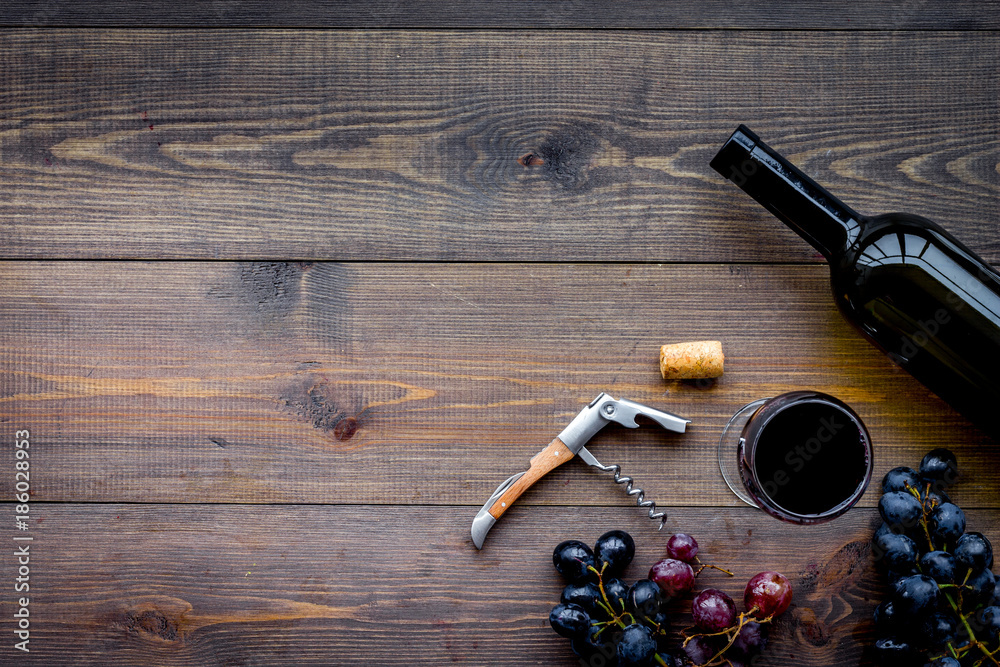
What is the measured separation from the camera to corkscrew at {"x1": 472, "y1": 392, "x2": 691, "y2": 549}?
905mm

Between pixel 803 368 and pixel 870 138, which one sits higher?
pixel 870 138

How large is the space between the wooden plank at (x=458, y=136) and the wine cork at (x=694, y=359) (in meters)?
0.13

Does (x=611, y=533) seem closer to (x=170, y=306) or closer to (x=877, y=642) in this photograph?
(x=877, y=642)

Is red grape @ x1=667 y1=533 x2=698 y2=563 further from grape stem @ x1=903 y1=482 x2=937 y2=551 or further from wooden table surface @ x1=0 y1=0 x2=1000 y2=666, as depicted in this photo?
grape stem @ x1=903 y1=482 x2=937 y2=551

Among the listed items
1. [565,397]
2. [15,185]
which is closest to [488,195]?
[565,397]

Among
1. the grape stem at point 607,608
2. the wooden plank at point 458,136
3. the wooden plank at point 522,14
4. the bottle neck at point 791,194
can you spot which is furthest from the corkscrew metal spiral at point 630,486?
the wooden plank at point 522,14

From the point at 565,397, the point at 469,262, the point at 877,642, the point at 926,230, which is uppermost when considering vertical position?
the point at 926,230

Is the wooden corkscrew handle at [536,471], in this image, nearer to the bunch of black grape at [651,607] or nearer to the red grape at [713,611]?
the bunch of black grape at [651,607]

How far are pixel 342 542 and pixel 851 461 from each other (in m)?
0.66

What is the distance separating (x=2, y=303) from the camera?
3.11ft

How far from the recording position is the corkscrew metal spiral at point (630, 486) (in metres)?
0.91

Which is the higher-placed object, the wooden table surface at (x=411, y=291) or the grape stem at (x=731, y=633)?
the wooden table surface at (x=411, y=291)

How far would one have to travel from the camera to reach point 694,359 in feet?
2.93

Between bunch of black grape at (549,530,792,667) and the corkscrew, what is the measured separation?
79mm
